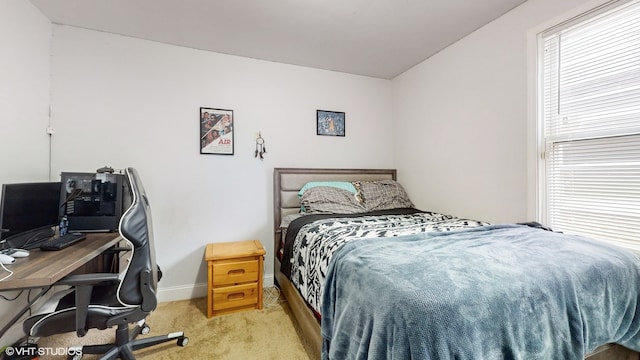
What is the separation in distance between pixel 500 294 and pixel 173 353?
190cm

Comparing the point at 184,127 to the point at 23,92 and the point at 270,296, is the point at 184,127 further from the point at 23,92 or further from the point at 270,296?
the point at 270,296

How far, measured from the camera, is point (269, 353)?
5.56 ft

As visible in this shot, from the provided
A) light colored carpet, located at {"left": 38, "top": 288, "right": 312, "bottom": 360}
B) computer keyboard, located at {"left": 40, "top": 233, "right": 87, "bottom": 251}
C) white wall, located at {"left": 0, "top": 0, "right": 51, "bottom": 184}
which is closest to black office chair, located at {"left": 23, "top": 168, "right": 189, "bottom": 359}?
computer keyboard, located at {"left": 40, "top": 233, "right": 87, "bottom": 251}

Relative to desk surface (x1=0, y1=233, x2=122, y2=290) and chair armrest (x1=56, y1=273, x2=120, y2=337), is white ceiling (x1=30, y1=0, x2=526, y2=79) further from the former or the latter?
chair armrest (x1=56, y1=273, x2=120, y2=337)

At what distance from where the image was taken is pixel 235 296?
2.22 meters

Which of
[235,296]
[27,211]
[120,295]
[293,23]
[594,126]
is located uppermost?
[293,23]

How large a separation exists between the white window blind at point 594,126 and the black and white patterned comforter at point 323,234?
0.57 metres

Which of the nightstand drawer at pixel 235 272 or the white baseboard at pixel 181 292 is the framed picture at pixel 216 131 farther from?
the white baseboard at pixel 181 292

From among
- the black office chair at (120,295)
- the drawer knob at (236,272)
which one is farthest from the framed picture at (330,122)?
the black office chair at (120,295)

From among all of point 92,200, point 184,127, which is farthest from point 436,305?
point 184,127

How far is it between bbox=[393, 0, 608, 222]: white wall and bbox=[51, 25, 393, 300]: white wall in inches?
37.1

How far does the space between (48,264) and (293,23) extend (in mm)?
2209

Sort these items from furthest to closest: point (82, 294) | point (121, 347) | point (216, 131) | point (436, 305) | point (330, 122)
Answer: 1. point (330, 122)
2. point (216, 131)
3. point (121, 347)
4. point (82, 294)
5. point (436, 305)

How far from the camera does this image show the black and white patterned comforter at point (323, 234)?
1576mm
